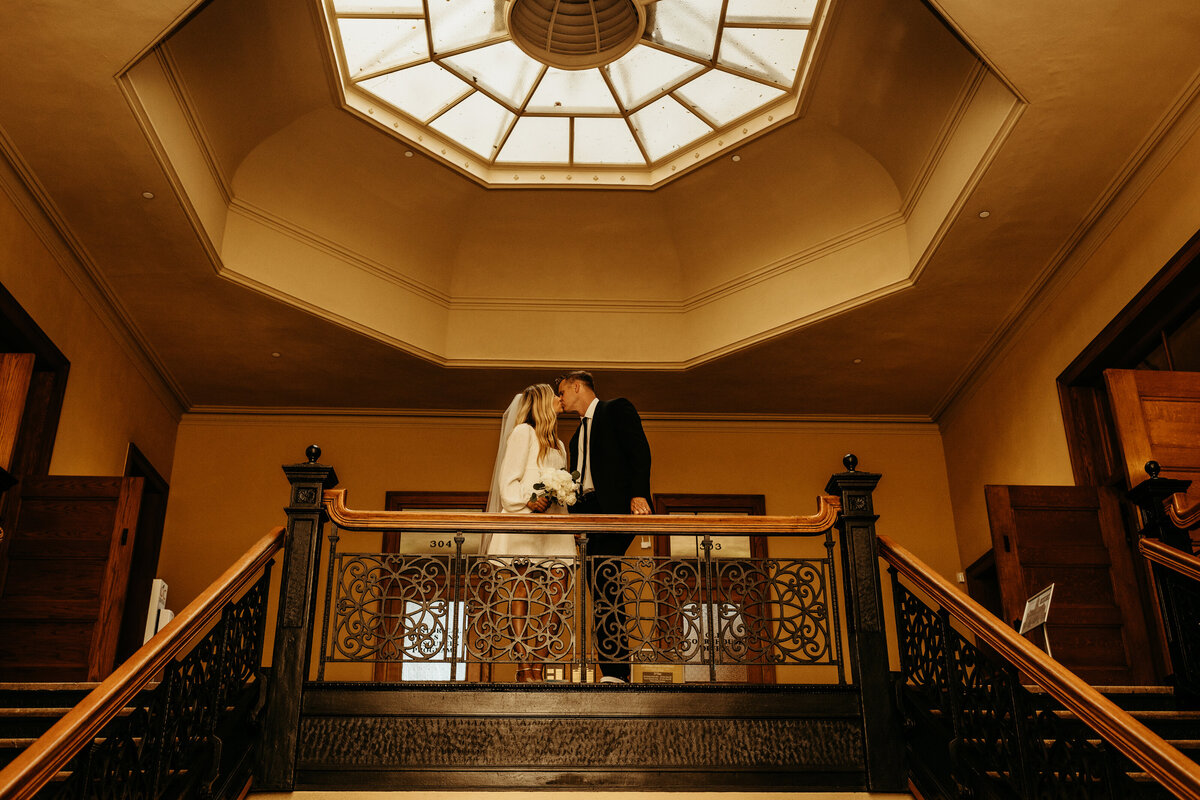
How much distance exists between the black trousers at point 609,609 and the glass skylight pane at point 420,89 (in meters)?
4.63

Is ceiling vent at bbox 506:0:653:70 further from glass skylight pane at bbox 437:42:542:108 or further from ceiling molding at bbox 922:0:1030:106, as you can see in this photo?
ceiling molding at bbox 922:0:1030:106

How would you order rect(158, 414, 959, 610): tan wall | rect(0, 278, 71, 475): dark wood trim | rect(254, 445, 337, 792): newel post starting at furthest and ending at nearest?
→ rect(158, 414, 959, 610): tan wall
rect(0, 278, 71, 475): dark wood trim
rect(254, 445, 337, 792): newel post

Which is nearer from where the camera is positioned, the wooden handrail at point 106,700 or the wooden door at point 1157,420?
the wooden handrail at point 106,700

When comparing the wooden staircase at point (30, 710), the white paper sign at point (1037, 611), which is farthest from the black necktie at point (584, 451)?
the wooden staircase at point (30, 710)

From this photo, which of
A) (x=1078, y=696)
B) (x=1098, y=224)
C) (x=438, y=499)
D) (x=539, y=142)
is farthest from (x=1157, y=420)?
(x=438, y=499)

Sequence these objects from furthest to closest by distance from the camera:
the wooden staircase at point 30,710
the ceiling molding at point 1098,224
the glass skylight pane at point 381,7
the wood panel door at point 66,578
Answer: the glass skylight pane at point 381,7 < the wood panel door at point 66,578 < the ceiling molding at point 1098,224 < the wooden staircase at point 30,710

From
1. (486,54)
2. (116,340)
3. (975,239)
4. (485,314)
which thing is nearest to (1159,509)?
(975,239)

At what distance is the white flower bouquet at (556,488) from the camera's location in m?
6.48

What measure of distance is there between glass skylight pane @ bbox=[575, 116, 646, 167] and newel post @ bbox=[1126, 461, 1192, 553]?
5524 mm

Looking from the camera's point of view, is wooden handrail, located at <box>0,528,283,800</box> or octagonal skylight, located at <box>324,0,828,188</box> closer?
wooden handrail, located at <box>0,528,283,800</box>

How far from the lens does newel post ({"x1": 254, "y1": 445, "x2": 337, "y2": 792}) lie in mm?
5223

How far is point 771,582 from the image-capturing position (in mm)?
5797

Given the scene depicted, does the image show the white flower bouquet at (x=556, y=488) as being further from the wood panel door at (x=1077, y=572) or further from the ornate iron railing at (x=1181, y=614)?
the wood panel door at (x=1077, y=572)

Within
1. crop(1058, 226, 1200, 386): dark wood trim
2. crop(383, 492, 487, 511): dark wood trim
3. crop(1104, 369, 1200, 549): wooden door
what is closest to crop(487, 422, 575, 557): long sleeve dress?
crop(1104, 369, 1200, 549): wooden door
